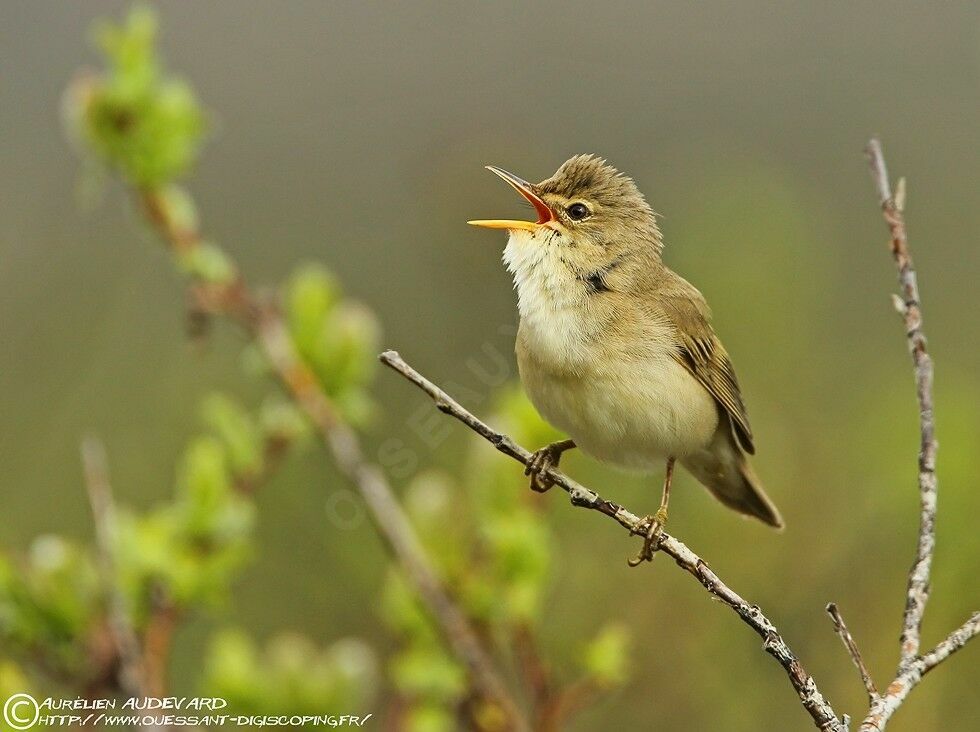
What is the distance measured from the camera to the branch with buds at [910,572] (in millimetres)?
2146

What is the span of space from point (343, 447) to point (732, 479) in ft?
4.79

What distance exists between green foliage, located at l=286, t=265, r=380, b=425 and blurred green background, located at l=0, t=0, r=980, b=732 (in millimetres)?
522

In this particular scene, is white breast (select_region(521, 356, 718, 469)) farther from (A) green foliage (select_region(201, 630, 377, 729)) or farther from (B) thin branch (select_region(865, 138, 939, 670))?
(B) thin branch (select_region(865, 138, 939, 670))

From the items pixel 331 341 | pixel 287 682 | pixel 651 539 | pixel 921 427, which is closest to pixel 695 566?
pixel 921 427

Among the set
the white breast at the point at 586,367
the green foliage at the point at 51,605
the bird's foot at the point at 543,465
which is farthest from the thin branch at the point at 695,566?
the green foliage at the point at 51,605

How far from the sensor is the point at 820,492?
16.0ft

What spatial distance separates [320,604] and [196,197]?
5.03 m

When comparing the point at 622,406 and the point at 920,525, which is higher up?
the point at 622,406

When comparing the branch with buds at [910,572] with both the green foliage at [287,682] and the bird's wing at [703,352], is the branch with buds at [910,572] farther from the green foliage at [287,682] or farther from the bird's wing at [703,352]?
the bird's wing at [703,352]

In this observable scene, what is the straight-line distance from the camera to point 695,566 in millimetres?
2486

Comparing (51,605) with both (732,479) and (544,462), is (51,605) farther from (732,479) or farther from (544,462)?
(732,479)

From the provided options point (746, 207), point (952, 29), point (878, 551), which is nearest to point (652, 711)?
point (878, 551)

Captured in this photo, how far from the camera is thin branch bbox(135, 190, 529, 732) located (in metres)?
3.04

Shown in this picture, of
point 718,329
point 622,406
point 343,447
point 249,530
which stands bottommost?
point 249,530
